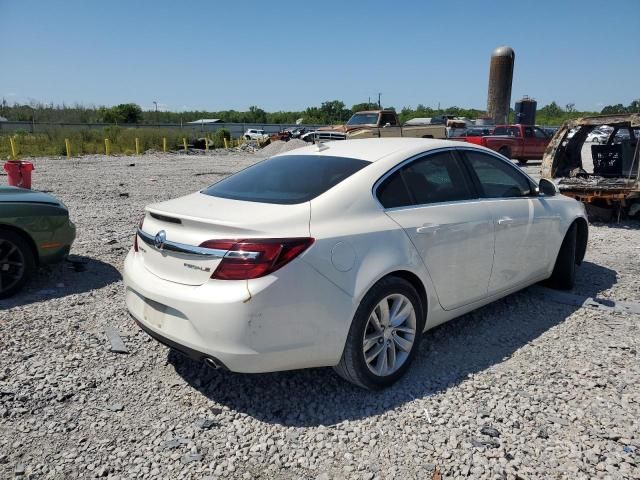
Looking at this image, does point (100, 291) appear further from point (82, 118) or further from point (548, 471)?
point (82, 118)

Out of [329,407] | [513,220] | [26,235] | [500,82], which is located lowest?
[329,407]

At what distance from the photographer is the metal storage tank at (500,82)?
4375cm

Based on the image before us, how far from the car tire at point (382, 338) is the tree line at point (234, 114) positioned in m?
49.1

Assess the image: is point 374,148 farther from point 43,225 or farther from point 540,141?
point 540,141

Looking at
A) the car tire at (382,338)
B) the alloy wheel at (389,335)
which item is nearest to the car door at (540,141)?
the car tire at (382,338)

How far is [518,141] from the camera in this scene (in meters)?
21.2

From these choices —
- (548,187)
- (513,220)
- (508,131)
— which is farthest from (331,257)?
(508,131)

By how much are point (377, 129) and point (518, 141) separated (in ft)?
20.7

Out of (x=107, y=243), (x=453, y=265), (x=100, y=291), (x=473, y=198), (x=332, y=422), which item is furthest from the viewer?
(x=107, y=243)

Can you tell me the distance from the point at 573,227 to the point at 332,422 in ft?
11.7

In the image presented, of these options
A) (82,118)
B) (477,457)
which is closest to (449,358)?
(477,457)

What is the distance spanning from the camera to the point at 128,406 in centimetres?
312

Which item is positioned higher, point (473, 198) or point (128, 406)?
point (473, 198)

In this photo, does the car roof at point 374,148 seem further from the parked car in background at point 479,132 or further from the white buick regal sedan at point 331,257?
the parked car in background at point 479,132
